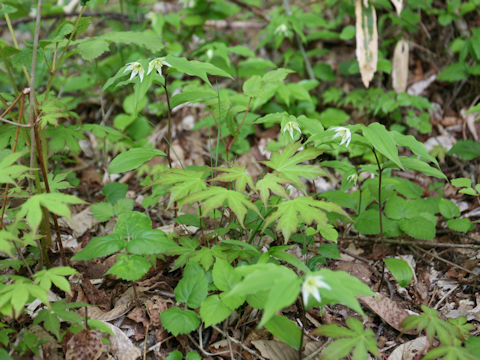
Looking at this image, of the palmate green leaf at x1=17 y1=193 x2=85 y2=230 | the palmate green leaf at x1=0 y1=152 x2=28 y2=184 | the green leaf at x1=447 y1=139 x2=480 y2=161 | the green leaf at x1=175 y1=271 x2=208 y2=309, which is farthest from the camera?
the green leaf at x1=447 y1=139 x2=480 y2=161

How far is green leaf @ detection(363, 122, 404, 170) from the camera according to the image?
4.94 feet

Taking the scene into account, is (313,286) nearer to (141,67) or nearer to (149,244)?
(149,244)

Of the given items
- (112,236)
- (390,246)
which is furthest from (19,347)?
(390,246)

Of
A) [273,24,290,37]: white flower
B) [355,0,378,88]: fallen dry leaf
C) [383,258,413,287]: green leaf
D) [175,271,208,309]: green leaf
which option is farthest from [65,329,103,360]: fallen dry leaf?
[273,24,290,37]: white flower

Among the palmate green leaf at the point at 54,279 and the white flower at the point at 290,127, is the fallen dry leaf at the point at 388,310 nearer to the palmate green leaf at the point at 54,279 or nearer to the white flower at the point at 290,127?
the white flower at the point at 290,127

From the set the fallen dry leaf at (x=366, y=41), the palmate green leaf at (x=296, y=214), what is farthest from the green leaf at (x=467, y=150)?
the palmate green leaf at (x=296, y=214)

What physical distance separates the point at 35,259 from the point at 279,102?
2.44 m

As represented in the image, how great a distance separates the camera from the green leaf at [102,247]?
5.24ft

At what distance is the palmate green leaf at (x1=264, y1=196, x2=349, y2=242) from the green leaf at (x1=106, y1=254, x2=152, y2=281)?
56cm

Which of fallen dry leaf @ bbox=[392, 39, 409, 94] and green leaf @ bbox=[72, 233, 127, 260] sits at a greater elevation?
fallen dry leaf @ bbox=[392, 39, 409, 94]

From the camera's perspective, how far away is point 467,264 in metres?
2.17

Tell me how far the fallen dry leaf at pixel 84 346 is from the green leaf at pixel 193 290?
0.36 metres

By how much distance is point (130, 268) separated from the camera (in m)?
1.57

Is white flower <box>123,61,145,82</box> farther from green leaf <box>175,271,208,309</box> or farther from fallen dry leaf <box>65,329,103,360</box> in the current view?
fallen dry leaf <box>65,329,103,360</box>
